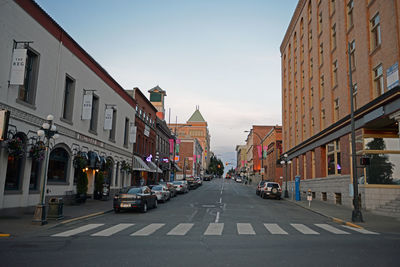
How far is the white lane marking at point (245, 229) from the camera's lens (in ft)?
38.4

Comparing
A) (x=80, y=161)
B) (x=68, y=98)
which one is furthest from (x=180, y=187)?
(x=68, y=98)

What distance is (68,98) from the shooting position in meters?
22.2

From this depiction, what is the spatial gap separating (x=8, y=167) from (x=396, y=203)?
2086 centimetres

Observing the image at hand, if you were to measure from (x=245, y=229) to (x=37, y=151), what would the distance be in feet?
37.6

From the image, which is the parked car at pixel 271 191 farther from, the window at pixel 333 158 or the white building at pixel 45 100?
the white building at pixel 45 100

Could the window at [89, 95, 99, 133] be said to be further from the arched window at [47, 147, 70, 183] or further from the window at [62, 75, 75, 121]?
the arched window at [47, 147, 70, 183]

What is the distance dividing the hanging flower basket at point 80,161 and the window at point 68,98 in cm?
264

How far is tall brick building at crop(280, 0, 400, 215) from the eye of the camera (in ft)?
63.1

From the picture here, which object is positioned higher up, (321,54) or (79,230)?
(321,54)

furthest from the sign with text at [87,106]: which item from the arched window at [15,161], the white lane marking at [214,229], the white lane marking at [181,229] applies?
the white lane marking at [214,229]

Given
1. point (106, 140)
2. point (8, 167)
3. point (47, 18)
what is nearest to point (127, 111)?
point (106, 140)

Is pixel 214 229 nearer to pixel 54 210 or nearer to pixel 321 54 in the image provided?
pixel 54 210

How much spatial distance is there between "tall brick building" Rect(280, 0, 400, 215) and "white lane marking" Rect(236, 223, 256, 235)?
7.31 m

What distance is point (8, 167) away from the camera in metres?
15.7
